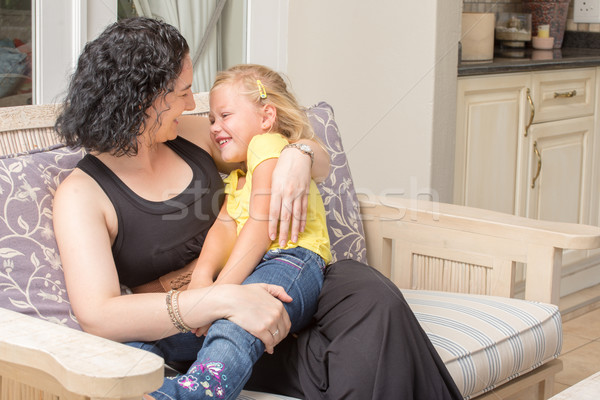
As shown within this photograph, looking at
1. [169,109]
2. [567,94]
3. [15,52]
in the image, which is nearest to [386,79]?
[567,94]

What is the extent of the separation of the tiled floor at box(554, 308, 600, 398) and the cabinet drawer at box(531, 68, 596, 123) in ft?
2.69

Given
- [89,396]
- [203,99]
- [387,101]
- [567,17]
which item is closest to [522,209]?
[387,101]

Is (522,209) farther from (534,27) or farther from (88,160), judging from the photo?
(88,160)

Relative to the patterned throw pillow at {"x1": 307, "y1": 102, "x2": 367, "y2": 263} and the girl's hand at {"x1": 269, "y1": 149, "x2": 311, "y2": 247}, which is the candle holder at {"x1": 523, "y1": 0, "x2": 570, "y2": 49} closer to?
the patterned throw pillow at {"x1": 307, "y1": 102, "x2": 367, "y2": 263}

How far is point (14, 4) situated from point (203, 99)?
1.99 ft

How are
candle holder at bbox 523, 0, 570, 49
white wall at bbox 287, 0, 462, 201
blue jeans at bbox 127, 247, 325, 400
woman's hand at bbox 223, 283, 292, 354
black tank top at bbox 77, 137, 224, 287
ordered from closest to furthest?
1. blue jeans at bbox 127, 247, 325, 400
2. woman's hand at bbox 223, 283, 292, 354
3. black tank top at bbox 77, 137, 224, 287
4. white wall at bbox 287, 0, 462, 201
5. candle holder at bbox 523, 0, 570, 49

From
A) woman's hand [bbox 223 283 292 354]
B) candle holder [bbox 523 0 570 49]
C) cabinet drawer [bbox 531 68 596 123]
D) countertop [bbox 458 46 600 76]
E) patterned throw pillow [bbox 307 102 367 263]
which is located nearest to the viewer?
woman's hand [bbox 223 283 292 354]

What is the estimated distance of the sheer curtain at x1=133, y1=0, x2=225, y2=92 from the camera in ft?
8.04

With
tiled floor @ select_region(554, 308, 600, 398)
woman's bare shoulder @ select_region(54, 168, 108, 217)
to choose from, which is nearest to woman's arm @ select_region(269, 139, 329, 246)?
woman's bare shoulder @ select_region(54, 168, 108, 217)

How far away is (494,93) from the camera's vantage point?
110 inches

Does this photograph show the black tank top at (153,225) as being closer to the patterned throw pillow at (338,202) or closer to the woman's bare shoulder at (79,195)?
the woman's bare shoulder at (79,195)

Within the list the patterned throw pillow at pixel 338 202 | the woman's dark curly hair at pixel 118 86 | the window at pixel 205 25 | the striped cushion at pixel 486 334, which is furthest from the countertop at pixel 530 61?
the woman's dark curly hair at pixel 118 86

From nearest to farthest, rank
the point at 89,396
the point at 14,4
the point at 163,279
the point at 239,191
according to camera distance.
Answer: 1. the point at 89,396
2. the point at 163,279
3. the point at 239,191
4. the point at 14,4

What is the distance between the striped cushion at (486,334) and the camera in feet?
4.88
